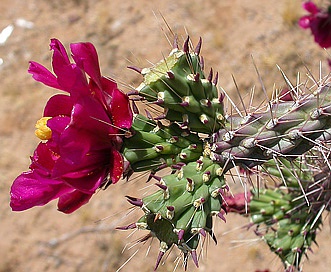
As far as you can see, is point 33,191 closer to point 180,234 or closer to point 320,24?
point 180,234

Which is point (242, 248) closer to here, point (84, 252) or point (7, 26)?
point (84, 252)

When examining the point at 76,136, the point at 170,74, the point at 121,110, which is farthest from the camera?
the point at 170,74

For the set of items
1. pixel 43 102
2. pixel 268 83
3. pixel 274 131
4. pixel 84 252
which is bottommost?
pixel 84 252

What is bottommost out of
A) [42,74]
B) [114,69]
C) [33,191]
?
[114,69]

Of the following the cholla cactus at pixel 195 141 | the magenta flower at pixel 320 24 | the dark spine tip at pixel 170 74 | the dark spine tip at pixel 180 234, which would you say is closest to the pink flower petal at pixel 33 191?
the cholla cactus at pixel 195 141

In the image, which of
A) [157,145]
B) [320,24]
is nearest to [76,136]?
[157,145]

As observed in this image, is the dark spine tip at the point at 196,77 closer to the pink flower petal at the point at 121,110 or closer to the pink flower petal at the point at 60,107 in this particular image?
the pink flower petal at the point at 121,110

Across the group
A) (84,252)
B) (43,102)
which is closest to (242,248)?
(84,252)
